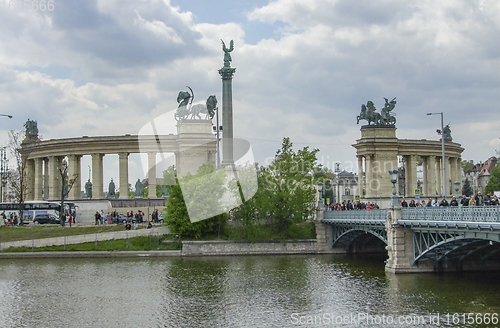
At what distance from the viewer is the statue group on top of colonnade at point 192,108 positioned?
109125mm

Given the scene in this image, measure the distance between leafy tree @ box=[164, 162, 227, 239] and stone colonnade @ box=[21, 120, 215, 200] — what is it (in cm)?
3964

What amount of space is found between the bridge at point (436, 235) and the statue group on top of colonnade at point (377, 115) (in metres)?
53.8

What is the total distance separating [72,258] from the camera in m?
61.3

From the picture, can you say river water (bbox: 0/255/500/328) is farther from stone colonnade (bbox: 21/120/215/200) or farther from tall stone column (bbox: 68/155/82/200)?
tall stone column (bbox: 68/155/82/200)

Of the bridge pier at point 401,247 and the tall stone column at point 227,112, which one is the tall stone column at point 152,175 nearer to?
the tall stone column at point 227,112

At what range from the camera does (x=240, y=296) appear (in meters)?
38.7

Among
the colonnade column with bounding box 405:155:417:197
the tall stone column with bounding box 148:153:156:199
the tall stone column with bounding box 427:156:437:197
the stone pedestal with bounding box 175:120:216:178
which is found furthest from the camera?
the tall stone column with bounding box 427:156:437:197

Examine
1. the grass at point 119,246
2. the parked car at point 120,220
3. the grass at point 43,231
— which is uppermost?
the parked car at point 120,220

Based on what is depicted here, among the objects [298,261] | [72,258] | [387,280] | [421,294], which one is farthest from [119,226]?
[421,294]

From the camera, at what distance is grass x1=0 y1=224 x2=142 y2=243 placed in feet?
220

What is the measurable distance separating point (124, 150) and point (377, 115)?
4353 cm

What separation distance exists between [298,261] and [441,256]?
17.5 meters

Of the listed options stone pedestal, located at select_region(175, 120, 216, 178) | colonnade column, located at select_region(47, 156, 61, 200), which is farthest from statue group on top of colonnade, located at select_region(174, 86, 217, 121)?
colonnade column, located at select_region(47, 156, 61, 200)

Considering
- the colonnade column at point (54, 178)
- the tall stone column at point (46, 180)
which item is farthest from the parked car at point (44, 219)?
the tall stone column at point (46, 180)
